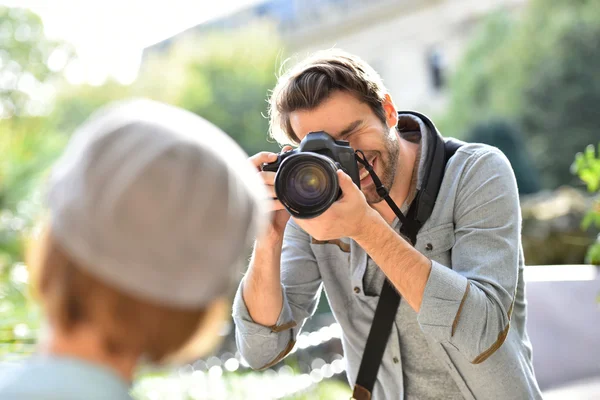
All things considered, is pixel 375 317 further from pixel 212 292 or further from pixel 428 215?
pixel 212 292

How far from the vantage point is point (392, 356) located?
193 cm

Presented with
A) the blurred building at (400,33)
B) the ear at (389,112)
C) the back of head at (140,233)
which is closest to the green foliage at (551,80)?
the blurred building at (400,33)

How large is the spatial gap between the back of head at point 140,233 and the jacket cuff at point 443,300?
3.10ft

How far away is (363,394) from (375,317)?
7.9 inches

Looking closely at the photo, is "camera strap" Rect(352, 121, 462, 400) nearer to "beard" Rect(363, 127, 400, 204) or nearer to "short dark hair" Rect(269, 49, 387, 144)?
"beard" Rect(363, 127, 400, 204)

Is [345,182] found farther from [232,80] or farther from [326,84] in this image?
[232,80]

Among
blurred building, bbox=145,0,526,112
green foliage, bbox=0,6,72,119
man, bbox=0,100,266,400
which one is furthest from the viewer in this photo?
blurred building, bbox=145,0,526,112

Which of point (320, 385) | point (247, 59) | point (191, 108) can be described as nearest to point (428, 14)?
point (247, 59)

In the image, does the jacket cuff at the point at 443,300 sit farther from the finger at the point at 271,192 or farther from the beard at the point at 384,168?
the finger at the point at 271,192

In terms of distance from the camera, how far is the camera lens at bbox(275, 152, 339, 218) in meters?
1.78

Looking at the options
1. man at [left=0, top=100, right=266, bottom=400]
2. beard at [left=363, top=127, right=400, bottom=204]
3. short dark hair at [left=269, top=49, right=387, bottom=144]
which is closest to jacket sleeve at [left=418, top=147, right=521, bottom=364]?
beard at [left=363, top=127, right=400, bottom=204]

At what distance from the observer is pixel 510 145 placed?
1309cm

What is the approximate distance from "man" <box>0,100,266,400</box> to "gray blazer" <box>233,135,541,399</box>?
98 cm

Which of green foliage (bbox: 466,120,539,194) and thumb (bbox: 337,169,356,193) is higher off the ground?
thumb (bbox: 337,169,356,193)
